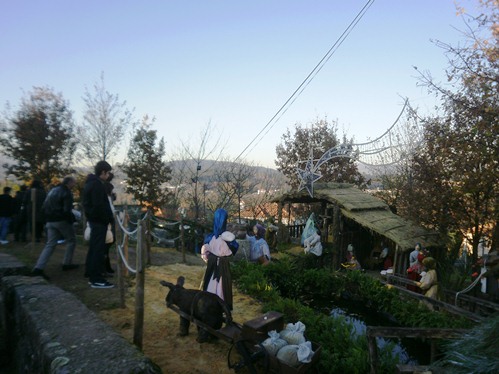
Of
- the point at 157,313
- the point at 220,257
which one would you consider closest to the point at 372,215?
the point at 220,257

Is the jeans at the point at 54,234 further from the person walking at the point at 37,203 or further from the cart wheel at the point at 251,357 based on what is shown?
the cart wheel at the point at 251,357

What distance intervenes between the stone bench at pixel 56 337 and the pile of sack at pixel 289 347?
185 cm

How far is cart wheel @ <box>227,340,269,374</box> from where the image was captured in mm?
3779

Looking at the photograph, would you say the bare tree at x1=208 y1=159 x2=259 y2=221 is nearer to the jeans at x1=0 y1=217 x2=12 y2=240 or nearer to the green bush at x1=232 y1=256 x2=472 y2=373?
the green bush at x1=232 y1=256 x2=472 y2=373

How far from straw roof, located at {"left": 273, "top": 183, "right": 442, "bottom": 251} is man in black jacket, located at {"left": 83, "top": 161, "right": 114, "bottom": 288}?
758 centimetres

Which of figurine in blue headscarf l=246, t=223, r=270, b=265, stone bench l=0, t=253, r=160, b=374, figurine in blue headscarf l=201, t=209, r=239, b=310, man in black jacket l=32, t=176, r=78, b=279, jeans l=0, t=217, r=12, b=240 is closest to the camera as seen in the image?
stone bench l=0, t=253, r=160, b=374

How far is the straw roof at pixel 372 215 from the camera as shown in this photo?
9.80m

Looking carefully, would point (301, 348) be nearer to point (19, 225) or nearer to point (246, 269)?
point (246, 269)

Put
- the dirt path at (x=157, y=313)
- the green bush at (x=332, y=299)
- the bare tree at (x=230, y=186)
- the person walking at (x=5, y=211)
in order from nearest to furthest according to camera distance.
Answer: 1. the dirt path at (x=157, y=313)
2. the green bush at (x=332, y=299)
3. the person walking at (x=5, y=211)
4. the bare tree at (x=230, y=186)

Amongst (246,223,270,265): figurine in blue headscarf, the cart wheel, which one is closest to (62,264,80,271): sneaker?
the cart wheel

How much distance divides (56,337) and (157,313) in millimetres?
3176

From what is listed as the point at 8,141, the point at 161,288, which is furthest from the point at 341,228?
the point at 8,141

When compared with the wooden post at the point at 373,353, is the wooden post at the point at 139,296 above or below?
above

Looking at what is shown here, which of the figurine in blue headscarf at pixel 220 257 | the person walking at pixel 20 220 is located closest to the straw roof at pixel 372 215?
the figurine in blue headscarf at pixel 220 257
